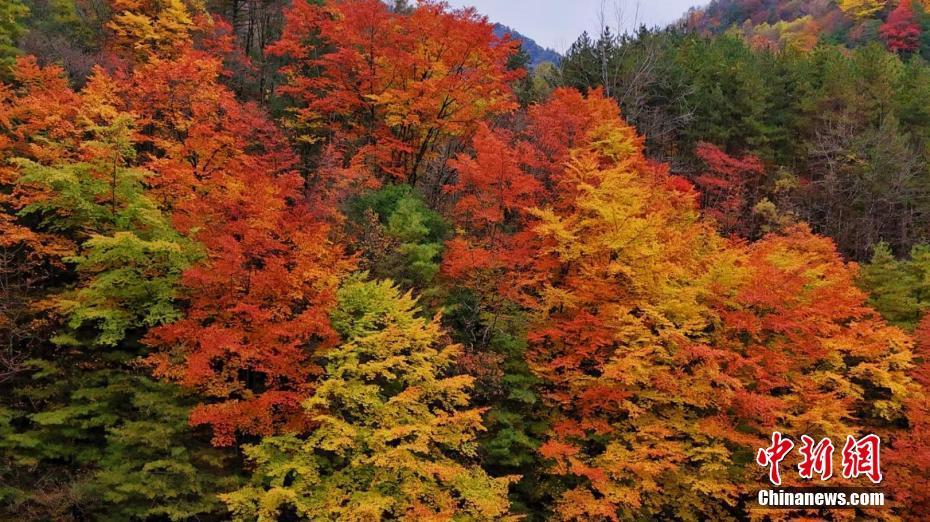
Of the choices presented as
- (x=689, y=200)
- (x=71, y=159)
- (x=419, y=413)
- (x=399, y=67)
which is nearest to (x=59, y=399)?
(x=71, y=159)

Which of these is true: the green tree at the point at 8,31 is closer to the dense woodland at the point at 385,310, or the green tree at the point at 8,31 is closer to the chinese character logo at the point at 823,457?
the dense woodland at the point at 385,310

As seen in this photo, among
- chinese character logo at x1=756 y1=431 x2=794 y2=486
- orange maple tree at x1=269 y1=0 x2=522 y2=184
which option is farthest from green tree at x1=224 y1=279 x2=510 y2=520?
orange maple tree at x1=269 y1=0 x2=522 y2=184

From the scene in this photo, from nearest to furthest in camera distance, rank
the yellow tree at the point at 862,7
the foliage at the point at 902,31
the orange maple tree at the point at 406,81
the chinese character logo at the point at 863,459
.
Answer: the chinese character logo at the point at 863,459 < the orange maple tree at the point at 406,81 < the foliage at the point at 902,31 < the yellow tree at the point at 862,7

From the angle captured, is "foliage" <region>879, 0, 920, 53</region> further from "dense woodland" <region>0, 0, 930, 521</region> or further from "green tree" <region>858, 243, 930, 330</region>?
"dense woodland" <region>0, 0, 930, 521</region>

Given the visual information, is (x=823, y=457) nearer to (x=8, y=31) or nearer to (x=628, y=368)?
(x=628, y=368)

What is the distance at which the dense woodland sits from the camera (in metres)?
15.1

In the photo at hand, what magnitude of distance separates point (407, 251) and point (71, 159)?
1099 centimetres

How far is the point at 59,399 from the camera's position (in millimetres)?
15992

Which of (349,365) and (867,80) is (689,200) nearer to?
(349,365)

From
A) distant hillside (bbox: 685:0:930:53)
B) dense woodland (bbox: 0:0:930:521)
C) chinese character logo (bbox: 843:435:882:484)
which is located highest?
distant hillside (bbox: 685:0:930:53)

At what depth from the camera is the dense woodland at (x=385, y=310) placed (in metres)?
15.1

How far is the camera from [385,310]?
1623 centimetres

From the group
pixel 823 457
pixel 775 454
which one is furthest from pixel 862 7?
pixel 775 454

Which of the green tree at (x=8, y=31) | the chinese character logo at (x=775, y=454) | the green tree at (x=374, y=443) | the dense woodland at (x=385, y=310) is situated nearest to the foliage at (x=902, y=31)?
the dense woodland at (x=385, y=310)
